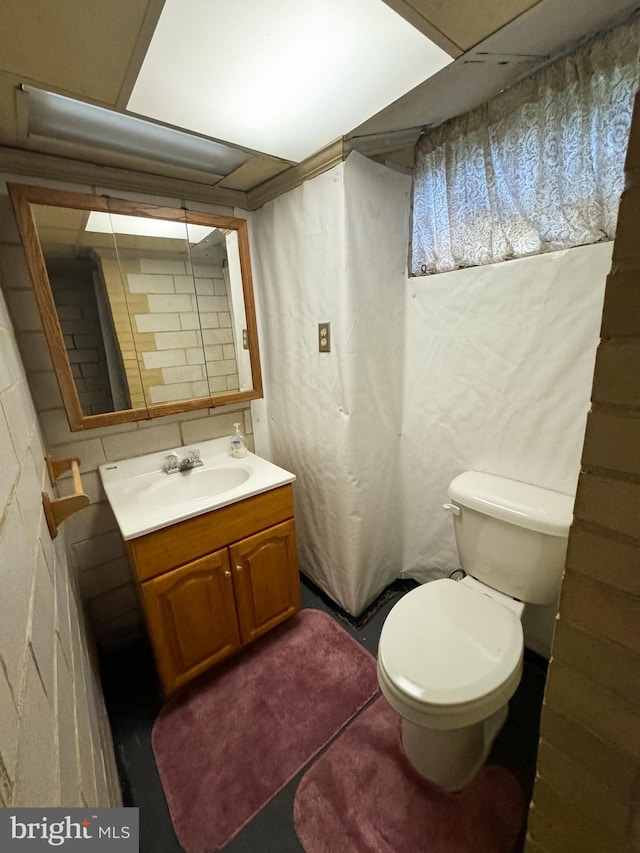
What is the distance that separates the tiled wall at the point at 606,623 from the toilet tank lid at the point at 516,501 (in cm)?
57

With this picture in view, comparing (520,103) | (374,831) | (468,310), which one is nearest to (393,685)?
(374,831)

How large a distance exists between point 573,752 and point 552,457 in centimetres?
82

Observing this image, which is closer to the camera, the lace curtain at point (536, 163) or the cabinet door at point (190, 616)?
the lace curtain at point (536, 163)

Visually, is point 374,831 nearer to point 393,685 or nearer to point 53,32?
point 393,685

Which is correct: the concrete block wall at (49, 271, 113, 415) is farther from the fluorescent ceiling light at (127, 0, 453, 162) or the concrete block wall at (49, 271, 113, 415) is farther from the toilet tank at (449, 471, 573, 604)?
the toilet tank at (449, 471, 573, 604)

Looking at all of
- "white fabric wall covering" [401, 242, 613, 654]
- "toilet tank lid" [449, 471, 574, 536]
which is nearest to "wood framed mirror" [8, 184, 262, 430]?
"white fabric wall covering" [401, 242, 613, 654]

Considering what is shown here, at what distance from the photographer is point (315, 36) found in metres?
0.79

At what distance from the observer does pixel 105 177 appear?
1.27 meters

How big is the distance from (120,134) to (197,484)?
1.28 m

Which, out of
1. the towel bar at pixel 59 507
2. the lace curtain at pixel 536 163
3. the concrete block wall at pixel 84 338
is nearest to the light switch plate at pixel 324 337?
Result: the lace curtain at pixel 536 163

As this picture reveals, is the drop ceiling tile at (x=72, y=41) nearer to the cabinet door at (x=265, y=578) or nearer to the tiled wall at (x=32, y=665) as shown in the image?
the tiled wall at (x=32, y=665)

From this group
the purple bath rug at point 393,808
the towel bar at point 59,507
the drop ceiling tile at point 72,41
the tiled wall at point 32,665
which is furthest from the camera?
the purple bath rug at point 393,808

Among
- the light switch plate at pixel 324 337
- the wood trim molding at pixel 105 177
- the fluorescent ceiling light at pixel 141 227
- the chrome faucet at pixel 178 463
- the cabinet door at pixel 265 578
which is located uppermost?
the wood trim molding at pixel 105 177

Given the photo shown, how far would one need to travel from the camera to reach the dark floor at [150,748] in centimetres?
102
